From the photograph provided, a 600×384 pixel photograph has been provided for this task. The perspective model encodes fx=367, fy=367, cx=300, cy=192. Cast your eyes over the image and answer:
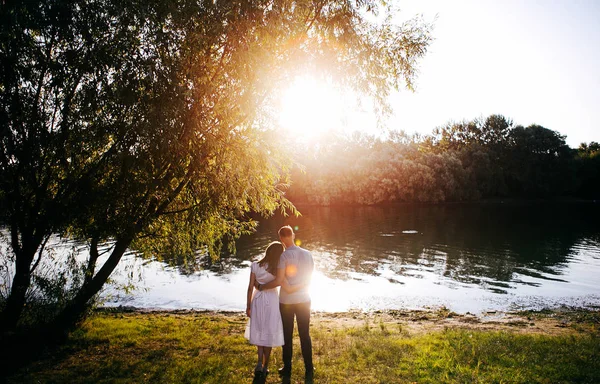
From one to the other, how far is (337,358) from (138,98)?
626 cm

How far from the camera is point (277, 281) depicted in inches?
240

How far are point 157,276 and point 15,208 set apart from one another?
1383 centimetres

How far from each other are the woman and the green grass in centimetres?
66

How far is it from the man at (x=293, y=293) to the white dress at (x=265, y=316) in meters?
0.10

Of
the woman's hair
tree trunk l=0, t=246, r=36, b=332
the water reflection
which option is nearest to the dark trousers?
the woman's hair

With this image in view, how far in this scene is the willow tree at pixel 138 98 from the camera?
658 centimetres

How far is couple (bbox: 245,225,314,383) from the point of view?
6062 mm

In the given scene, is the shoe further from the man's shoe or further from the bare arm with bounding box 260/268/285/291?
the bare arm with bounding box 260/268/285/291

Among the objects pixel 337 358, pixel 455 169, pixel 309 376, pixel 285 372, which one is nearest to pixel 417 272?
pixel 337 358

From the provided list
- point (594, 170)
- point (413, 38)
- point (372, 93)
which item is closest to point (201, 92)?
point (372, 93)

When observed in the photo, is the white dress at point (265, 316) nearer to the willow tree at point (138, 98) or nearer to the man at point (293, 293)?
the man at point (293, 293)

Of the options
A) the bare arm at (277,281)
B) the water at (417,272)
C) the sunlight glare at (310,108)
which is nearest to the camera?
the bare arm at (277,281)

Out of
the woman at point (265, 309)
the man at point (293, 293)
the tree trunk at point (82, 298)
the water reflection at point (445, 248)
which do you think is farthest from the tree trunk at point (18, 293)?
the water reflection at point (445, 248)

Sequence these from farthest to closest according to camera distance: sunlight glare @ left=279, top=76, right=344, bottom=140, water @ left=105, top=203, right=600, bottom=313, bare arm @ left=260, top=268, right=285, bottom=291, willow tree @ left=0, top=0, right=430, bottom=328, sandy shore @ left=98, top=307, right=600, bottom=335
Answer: water @ left=105, top=203, right=600, bottom=313 → sandy shore @ left=98, top=307, right=600, bottom=335 → sunlight glare @ left=279, top=76, right=344, bottom=140 → willow tree @ left=0, top=0, right=430, bottom=328 → bare arm @ left=260, top=268, right=285, bottom=291
